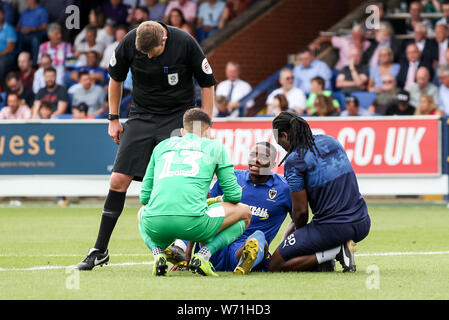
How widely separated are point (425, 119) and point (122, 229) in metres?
6.22

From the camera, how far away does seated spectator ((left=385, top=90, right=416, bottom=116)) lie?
17.9m

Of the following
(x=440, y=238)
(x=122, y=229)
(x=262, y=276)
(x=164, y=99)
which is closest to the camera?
(x=262, y=276)

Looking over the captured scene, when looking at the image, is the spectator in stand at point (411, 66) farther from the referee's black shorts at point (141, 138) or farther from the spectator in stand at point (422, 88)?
the referee's black shorts at point (141, 138)

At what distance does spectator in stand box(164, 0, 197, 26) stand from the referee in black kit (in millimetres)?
14561

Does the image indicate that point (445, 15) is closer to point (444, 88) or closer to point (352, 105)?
point (444, 88)

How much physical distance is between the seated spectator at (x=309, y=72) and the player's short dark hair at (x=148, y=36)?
12150mm

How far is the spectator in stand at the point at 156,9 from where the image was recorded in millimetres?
23859

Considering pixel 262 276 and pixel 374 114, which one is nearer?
pixel 262 276

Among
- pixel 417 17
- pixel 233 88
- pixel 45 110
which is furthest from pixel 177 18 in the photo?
pixel 417 17

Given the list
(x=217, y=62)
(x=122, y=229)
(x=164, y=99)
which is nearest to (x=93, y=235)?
(x=122, y=229)

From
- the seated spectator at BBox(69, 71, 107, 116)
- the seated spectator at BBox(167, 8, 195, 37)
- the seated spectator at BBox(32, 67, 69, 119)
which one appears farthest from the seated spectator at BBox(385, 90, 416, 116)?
the seated spectator at BBox(32, 67, 69, 119)

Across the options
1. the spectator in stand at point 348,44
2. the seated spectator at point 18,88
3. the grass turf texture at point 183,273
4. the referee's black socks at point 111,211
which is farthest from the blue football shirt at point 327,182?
the seated spectator at point 18,88

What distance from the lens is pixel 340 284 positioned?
7.46m
